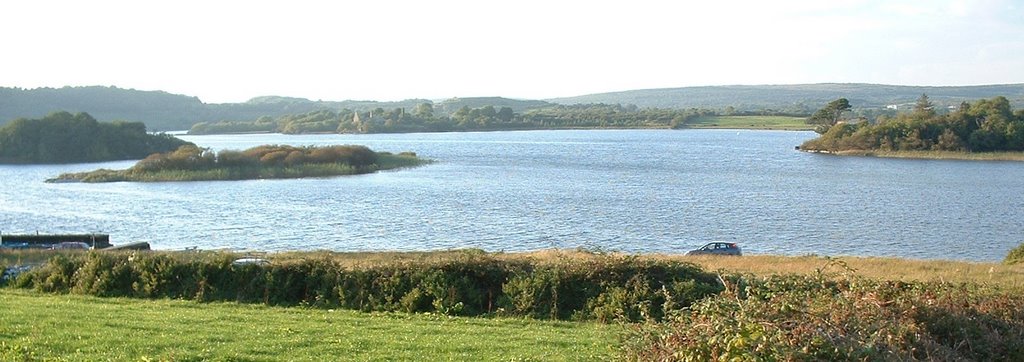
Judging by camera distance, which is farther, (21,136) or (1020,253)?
(21,136)

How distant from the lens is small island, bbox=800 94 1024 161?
130 meters

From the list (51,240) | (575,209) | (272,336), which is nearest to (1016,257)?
(575,209)

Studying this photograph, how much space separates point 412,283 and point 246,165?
94121mm

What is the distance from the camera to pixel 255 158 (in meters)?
110

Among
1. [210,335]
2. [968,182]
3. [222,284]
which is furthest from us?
[968,182]

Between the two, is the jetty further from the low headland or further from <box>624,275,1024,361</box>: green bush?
<box>624,275,1024,361</box>: green bush

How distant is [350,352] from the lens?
11367mm

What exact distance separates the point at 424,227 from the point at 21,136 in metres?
102

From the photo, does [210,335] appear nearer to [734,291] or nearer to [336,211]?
[734,291]

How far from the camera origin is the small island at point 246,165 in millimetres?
102750

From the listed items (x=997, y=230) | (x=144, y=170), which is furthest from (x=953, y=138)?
(x=144, y=170)

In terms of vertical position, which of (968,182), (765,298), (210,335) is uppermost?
(765,298)

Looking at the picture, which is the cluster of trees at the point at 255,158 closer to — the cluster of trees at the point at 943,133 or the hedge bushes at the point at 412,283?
the cluster of trees at the point at 943,133

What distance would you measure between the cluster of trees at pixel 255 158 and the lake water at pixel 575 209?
327 inches
